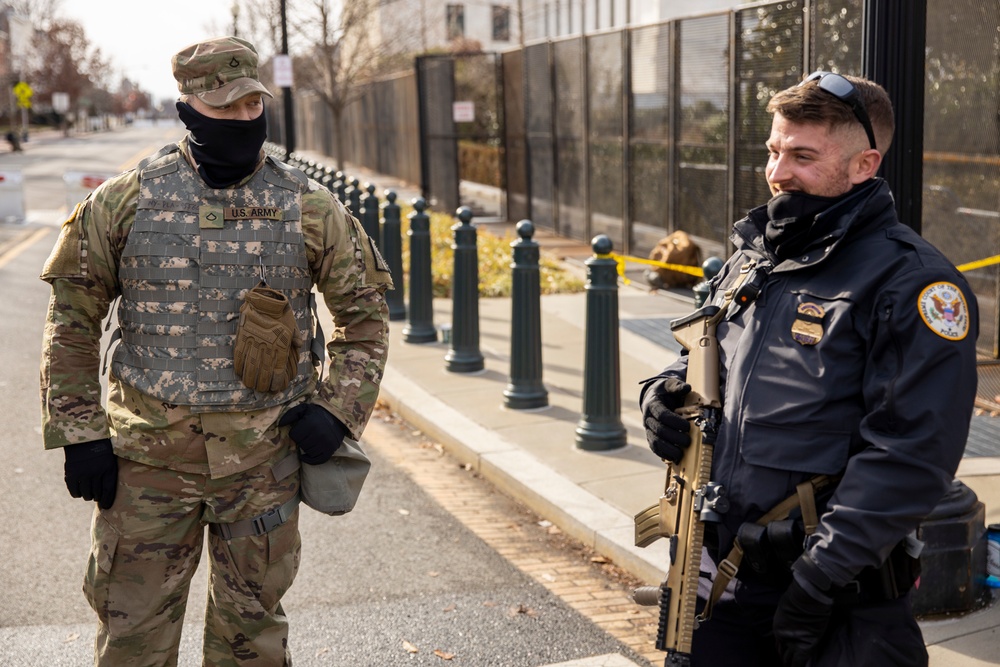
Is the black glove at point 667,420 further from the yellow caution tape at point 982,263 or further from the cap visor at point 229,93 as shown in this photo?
the yellow caution tape at point 982,263

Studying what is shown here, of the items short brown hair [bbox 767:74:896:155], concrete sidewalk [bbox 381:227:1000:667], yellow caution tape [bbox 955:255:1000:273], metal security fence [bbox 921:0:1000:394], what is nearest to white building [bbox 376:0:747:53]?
concrete sidewalk [bbox 381:227:1000:667]

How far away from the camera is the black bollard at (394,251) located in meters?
11.0

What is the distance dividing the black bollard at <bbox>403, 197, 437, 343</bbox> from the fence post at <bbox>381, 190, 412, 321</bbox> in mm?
786

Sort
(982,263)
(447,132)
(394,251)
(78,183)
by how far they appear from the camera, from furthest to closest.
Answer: (78,183), (447,132), (394,251), (982,263)

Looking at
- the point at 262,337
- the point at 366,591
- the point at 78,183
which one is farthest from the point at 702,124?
the point at 78,183

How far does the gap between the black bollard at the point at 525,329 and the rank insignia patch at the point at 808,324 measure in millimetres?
5157

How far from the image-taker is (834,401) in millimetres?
2477

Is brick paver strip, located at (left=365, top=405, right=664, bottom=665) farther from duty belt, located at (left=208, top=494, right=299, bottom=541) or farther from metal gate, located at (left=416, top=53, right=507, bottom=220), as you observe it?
metal gate, located at (left=416, top=53, right=507, bottom=220)

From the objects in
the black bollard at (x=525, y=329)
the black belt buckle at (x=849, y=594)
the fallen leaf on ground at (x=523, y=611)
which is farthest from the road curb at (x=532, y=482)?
the black belt buckle at (x=849, y=594)

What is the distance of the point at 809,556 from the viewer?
2.40 m

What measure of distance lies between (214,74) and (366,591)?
263cm

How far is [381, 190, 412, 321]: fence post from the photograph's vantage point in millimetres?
10961

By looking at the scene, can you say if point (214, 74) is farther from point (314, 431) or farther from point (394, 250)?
point (394, 250)

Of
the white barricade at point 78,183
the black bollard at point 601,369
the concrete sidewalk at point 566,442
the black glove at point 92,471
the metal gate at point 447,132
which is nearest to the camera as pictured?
the black glove at point 92,471
